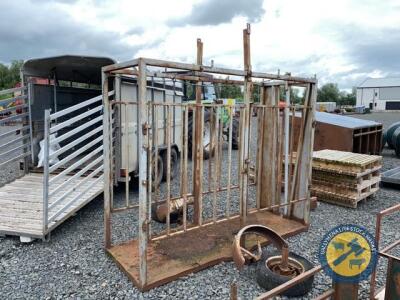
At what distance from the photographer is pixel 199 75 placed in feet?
13.0

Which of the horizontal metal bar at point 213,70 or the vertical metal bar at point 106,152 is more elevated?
the horizontal metal bar at point 213,70

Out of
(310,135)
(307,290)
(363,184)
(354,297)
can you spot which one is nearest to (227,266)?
(307,290)

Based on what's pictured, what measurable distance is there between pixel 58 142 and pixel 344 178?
4667 millimetres

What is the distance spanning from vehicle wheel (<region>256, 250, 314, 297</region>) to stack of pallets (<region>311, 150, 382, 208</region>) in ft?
8.96

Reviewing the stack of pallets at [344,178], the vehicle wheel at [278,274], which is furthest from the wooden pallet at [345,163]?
the vehicle wheel at [278,274]

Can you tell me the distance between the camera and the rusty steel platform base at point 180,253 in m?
3.18

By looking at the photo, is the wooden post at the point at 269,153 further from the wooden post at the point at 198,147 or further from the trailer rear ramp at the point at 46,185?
the trailer rear ramp at the point at 46,185

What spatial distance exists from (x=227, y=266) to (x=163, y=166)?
352 cm

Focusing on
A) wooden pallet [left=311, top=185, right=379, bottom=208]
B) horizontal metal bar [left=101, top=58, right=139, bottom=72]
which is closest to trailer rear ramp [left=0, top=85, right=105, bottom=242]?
horizontal metal bar [left=101, top=58, right=139, bottom=72]

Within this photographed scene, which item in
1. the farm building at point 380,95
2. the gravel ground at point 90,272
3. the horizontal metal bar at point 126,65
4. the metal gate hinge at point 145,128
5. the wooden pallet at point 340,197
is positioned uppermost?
the farm building at point 380,95

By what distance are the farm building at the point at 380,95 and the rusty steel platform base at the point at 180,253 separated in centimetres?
6965

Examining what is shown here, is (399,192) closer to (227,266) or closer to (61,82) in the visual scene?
(227,266)

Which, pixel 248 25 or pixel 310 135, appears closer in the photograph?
pixel 248 25

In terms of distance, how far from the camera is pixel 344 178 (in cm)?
564
